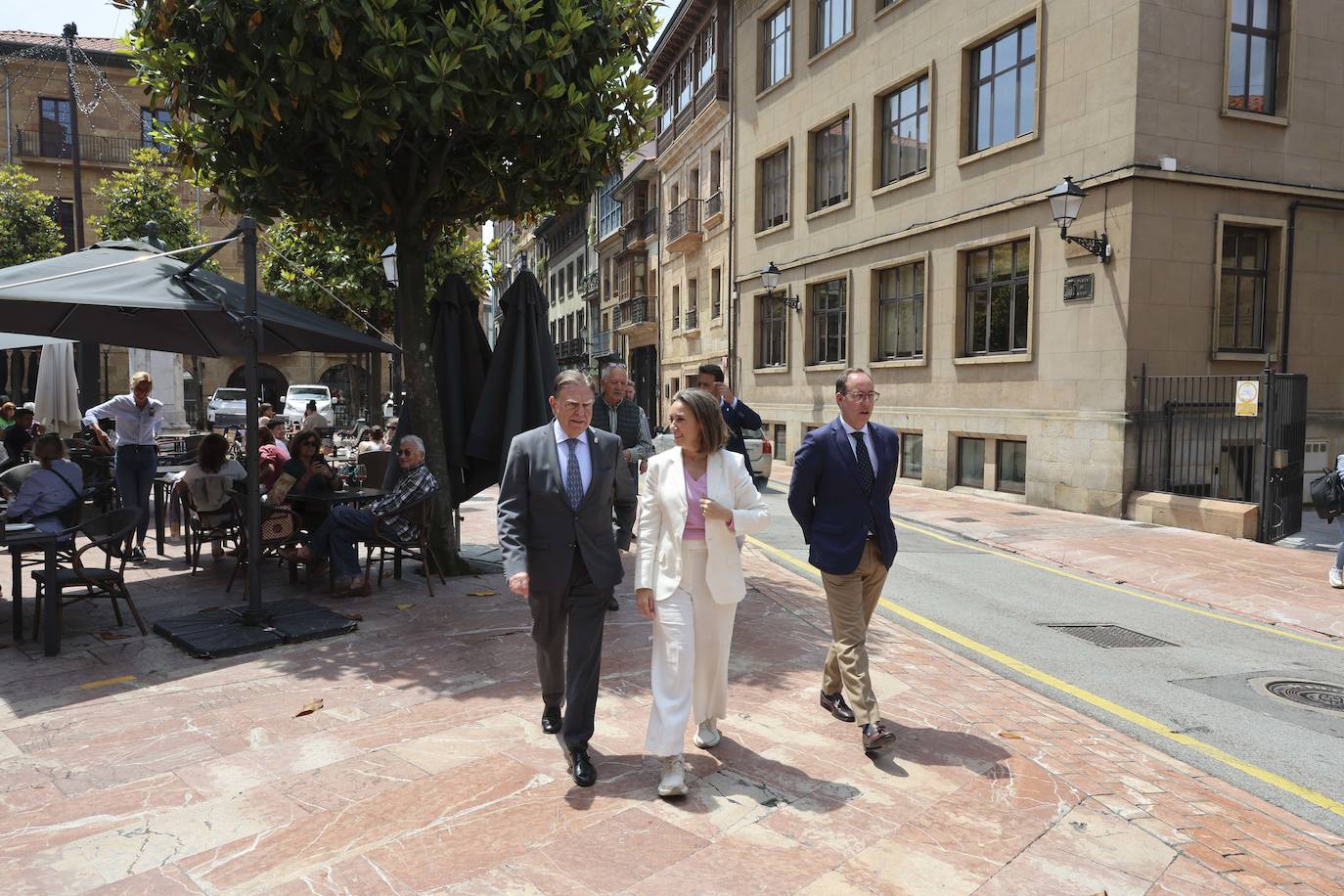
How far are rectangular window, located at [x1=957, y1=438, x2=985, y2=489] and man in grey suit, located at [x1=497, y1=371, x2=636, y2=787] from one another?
1386 centimetres

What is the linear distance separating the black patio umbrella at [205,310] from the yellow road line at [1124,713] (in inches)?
177

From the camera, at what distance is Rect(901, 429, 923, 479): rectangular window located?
60.8 feet

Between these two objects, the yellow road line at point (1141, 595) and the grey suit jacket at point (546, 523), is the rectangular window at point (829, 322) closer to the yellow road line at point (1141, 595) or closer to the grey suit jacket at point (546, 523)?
the yellow road line at point (1141, 595)

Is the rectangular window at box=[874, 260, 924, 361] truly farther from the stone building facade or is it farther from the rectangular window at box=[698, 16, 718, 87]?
the rectangular window at box=[698, 16, 718, 87]

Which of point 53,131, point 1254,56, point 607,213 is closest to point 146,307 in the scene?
point 1254,56

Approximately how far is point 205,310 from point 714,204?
2325 centimetres

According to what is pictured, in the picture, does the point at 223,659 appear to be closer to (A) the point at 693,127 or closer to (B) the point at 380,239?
(B) the point at 380,239

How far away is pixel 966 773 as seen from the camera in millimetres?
4117

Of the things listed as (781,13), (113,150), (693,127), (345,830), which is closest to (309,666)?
(345,830)

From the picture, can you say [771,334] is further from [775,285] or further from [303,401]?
[303,401]

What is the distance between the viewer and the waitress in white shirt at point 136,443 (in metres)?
8.87

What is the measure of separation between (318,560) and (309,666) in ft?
7.96

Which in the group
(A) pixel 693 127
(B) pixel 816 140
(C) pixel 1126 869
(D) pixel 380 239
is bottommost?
(C) pixel 1126 869

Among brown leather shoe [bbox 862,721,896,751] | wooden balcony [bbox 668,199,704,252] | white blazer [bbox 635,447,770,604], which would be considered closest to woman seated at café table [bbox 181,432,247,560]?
white blazer [bbox 635,447,770,604]
